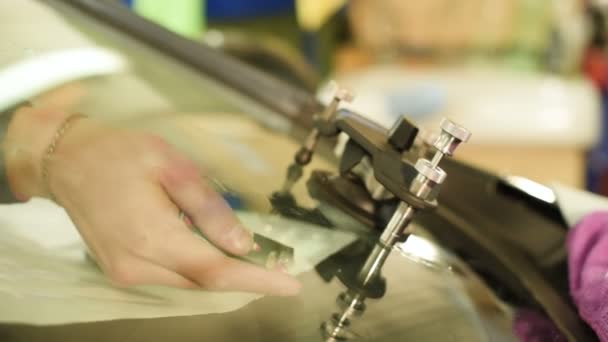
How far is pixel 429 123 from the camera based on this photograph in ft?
4.26

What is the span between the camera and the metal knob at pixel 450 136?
0.37 meters

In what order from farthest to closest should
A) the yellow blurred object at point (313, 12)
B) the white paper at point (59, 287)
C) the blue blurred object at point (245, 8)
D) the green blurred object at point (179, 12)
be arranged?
the yellow blurred object at point (313, 12), the blue blurred object at point (245, 8), the green blurred object at point (179, 12), the white paper at point (59, 287)

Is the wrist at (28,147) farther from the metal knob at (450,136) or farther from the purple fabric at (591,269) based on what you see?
the purple fabric at (591,269)

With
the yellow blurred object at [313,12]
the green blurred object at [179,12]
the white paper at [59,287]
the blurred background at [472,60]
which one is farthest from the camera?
the yellow blurred object at [313,12]

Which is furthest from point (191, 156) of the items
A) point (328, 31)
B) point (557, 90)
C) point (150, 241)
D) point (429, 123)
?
point (328, 31)

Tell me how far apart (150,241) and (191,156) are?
0.11 meters

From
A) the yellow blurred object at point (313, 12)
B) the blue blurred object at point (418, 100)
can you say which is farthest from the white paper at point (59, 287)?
the yellow blurred object at point (313, 12)

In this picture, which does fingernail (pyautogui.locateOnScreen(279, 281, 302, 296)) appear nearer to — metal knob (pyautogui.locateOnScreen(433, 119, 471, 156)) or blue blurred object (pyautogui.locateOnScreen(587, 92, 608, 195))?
metal knob (pyautogui.locateOnScreen(433, 119, 471, 156))

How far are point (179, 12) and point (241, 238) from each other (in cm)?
107

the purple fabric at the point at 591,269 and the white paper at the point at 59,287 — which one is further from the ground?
the purple fabric at the point at 591,269

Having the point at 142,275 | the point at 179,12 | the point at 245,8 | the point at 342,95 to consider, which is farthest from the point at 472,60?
the point at 142,275

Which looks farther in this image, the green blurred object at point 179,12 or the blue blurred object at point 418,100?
the blue blurred object at point 418,100

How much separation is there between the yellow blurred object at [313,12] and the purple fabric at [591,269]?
4.11ft

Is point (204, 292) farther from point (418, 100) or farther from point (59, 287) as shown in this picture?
point (418, 100)
